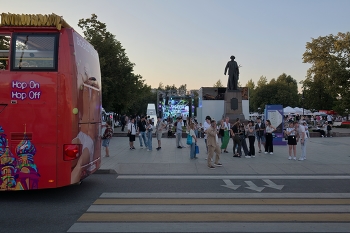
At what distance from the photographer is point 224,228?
618 centimetres

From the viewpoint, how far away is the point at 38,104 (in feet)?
25.3

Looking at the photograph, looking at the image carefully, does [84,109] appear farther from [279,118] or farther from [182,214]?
[279,118]

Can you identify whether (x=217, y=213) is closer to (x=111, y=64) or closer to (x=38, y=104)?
(x=38, y=104)

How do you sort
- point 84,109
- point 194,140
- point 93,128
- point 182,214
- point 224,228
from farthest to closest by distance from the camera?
1. point 194,140
2. point 93,128
3. point 84,109
4. point 182,214
5. point 224,228

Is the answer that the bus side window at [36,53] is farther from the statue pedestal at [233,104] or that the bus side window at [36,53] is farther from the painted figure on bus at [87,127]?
the statue pedestal at [233,104]

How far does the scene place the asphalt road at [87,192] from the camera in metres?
6.62

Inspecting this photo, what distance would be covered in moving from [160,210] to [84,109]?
2.88m

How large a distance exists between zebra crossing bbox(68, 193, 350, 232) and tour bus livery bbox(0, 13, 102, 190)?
4.44ft

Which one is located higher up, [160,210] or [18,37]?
[18,37]

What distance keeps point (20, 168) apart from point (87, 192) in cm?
198

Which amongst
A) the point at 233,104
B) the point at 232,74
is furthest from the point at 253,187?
the point at 232,74

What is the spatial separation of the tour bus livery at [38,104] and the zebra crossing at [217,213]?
135 centimetres

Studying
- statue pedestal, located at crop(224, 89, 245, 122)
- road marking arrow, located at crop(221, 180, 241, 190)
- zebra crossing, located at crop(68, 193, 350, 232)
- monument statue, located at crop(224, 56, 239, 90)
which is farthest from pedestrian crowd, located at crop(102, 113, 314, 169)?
monument statue, located at crop(224, 56, 239, 90)

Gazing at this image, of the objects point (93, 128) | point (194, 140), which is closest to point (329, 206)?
point (93, 128)
